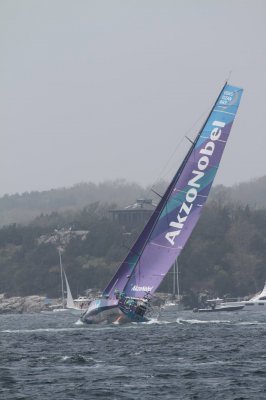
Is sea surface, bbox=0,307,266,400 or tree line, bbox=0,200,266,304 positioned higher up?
tree line, bbox=0,200,266,304

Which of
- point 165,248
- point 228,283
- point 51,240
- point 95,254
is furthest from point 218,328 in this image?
point 51,240

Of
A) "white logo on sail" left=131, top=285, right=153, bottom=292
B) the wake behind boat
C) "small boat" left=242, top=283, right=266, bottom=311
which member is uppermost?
the wake behind boat

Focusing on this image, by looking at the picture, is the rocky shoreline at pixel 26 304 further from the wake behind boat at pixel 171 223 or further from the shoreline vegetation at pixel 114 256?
the wake behind boat at pixel 171 223

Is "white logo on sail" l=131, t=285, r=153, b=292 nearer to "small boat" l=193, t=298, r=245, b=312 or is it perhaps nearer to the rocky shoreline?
"small boat" l=193, t=298, r=245, b=312

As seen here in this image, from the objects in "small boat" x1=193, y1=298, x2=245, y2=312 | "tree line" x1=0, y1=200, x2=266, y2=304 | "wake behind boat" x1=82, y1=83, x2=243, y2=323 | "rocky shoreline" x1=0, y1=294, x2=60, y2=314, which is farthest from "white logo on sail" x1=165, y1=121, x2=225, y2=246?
"rocky shoreline" x1=0, y1=294, x2=60, y2=314

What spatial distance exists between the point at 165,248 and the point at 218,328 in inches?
208

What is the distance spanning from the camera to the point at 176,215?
222 feet

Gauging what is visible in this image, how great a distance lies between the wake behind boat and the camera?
222 feet

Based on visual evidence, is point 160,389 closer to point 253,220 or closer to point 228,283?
point 228,283

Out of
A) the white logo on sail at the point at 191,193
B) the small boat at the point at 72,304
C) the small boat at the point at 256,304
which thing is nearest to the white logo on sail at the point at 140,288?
the white logo on sail at the point at 191,193

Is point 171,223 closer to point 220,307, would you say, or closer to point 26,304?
point 220,307

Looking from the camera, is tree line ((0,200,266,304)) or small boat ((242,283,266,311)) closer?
small boat ((242,283,266,311))

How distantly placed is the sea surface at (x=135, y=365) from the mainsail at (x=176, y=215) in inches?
198

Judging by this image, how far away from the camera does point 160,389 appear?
120ft
